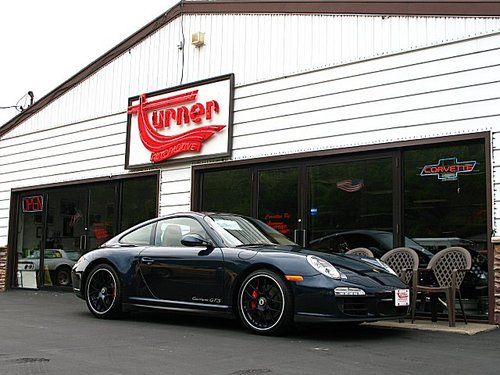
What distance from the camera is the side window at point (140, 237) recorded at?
26.4ft

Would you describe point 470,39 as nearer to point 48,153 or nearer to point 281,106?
point 281,106

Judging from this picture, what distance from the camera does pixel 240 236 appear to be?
292 inches

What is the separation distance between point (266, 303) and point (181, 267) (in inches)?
Result: 50.3

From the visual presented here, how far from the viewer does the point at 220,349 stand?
223 inches

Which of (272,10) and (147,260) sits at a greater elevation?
(272,10)

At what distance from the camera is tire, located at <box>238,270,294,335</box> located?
6355mm

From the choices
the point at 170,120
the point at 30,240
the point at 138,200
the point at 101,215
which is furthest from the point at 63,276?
the point at 170,120

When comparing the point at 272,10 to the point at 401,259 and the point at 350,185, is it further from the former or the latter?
the point at 401,259

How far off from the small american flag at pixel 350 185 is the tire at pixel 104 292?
147 inches

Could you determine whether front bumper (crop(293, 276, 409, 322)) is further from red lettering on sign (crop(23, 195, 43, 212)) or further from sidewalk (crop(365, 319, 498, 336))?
red lettering on sign (crop(23, 195, 43, 212))

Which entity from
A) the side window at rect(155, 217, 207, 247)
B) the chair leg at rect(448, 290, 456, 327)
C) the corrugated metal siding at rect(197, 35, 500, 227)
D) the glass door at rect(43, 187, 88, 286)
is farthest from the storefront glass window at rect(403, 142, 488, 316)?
the glass door at rect(43, 187, 88, 286)

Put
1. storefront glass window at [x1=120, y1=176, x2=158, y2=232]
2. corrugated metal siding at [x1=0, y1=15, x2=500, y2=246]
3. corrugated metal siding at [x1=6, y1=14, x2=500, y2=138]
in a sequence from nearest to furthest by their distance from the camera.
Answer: corrugated metal siding at [x1=0, y1=15, x2=500, y2=246] → corrugated metal siding at [x1=6, y1=14, x2=500, y2=138] → storefront glass window at [x1=120, y1=176, x2=158, y2=232]

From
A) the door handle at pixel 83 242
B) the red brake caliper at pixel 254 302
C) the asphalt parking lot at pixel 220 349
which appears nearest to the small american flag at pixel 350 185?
the asphalt parking lot at pixel 220 349

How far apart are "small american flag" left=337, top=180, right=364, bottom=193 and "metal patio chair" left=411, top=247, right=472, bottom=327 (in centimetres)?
168
